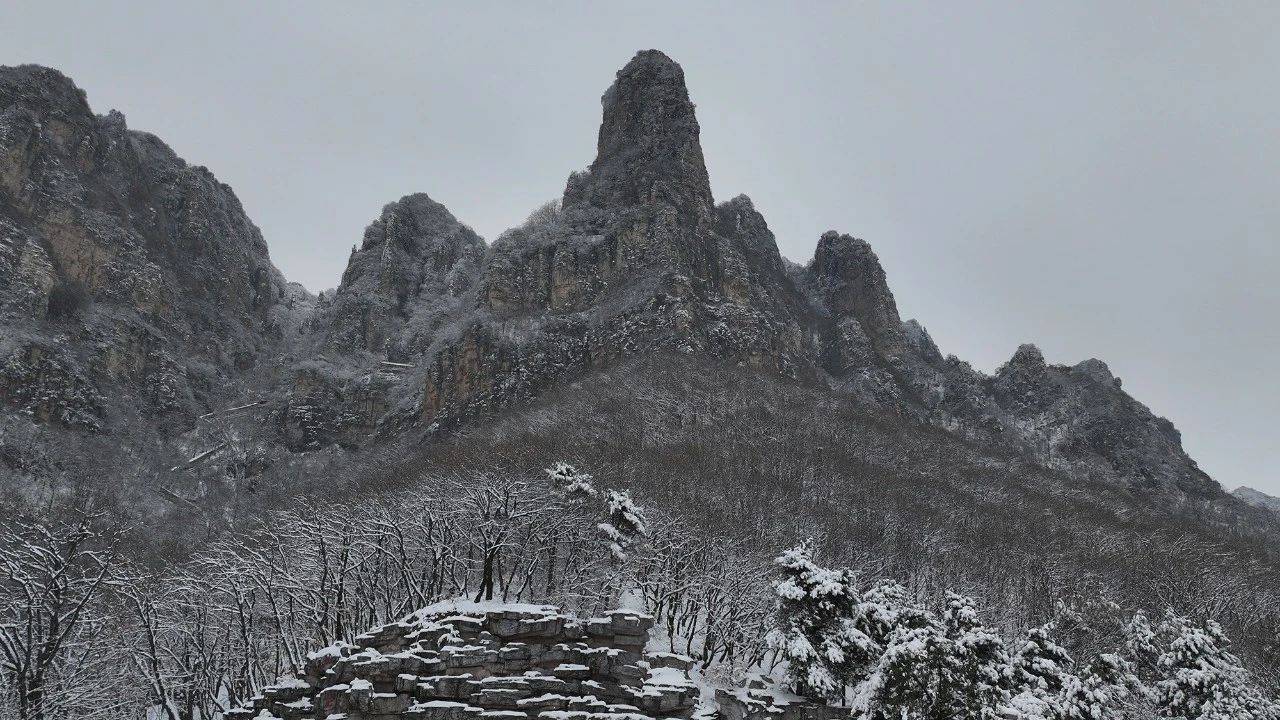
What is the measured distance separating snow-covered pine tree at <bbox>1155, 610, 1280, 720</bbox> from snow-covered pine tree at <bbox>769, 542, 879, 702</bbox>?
10.3m

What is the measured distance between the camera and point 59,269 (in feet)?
354

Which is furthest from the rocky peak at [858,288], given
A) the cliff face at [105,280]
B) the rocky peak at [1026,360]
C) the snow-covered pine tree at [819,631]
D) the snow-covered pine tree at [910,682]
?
the snow-covered pine tree at [910,682]

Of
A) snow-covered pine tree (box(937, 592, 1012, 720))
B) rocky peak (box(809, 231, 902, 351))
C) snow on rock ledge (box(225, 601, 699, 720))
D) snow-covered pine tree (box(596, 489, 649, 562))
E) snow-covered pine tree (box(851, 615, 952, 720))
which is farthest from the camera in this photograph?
rocky peak (box(809, 231, 902, 351))

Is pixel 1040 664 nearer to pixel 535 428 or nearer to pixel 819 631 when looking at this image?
pixel 819 631

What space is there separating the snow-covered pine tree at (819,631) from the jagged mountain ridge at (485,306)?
65620mm

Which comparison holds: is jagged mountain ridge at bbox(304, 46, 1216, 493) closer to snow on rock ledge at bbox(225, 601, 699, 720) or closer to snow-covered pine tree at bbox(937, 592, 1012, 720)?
snow-covered pine tree at bbox(937, 592, 1012, 720)

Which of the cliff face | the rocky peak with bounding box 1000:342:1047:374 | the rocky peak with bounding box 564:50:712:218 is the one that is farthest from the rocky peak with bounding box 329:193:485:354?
the rocky peak with bounding box 1000:342:1047:374

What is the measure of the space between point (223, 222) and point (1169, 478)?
151 meters

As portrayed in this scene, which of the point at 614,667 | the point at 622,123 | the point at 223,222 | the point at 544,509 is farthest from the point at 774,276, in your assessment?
the point at 614,667

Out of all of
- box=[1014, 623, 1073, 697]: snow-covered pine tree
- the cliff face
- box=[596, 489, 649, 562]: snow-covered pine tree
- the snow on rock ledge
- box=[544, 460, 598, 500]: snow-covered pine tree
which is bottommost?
the snow on rock ledge

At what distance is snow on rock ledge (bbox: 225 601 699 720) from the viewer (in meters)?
24.2

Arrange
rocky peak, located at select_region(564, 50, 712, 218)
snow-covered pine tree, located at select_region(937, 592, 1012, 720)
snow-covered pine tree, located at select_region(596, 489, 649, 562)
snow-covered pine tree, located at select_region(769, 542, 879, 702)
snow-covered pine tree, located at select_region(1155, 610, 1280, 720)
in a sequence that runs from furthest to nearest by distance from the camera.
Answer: rocky peak, located at select_region(564, 50, 712, 218), snow-covered pine tree, located at select_region(596, 489, 649, 562), snow-covered pine tree, located at select_region(769, 542, 879, 702), snow-covered pine tree, located at select_region(1155, 610, 1280, 720), snow-covered pine tree, located at select_region(937, 592, 1012, 720)

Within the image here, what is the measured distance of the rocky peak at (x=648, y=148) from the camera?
424ft

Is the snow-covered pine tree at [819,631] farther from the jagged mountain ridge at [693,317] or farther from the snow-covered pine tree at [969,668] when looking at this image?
the jagged mountain ridge at [693,317]
